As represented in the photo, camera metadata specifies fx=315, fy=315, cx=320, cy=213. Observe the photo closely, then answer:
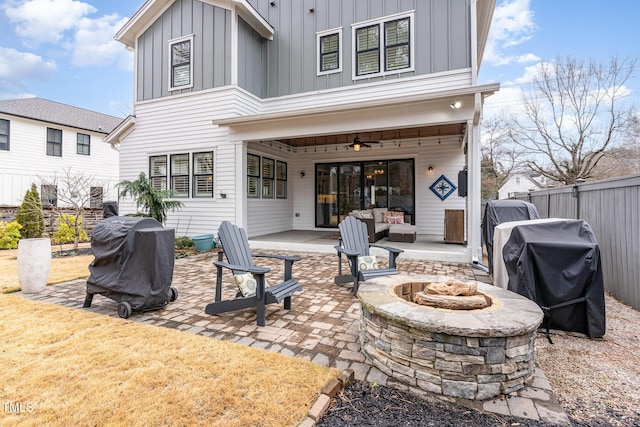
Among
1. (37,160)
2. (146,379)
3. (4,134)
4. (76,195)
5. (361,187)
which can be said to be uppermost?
(4,134)

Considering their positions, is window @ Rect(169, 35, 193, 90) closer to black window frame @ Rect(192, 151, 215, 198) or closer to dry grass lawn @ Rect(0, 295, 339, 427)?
black window frame @ Rect(192, 151, 215, 198)

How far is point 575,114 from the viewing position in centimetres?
1564

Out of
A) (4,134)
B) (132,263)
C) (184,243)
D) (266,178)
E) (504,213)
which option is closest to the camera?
(132,263)

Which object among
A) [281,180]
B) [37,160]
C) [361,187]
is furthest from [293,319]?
[37,160]

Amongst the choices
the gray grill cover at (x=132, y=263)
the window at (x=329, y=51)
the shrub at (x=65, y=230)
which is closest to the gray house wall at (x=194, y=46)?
the window at (x=329, y=51)

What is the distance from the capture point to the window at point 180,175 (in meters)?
8.61

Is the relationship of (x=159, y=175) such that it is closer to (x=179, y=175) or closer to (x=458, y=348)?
(x=179, y=175)

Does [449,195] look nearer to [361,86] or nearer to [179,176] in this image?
[361,86]

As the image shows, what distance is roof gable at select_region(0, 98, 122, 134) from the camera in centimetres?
1376

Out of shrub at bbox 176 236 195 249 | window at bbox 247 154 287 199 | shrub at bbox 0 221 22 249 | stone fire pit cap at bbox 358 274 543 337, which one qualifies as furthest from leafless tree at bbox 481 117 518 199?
shrub at bbox 0 221 22 249

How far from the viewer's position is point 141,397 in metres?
1.97

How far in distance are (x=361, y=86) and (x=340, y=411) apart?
300 inches

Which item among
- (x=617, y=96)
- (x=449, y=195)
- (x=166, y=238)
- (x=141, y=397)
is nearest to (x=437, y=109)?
(x=449, y=195)

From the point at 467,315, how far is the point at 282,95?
8.10m
